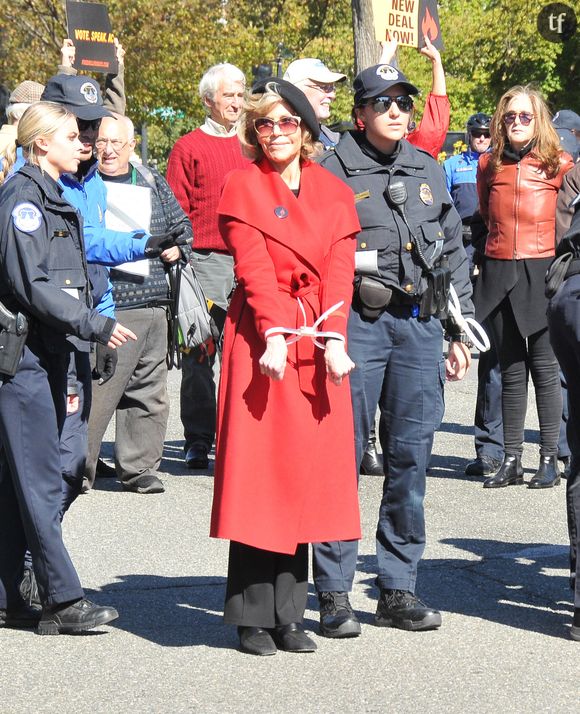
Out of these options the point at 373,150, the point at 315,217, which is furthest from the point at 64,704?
the point at 373,150

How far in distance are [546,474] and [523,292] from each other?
41.9 inches

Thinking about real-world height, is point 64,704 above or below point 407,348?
below

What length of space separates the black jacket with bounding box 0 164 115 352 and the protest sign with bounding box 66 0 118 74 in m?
7.91

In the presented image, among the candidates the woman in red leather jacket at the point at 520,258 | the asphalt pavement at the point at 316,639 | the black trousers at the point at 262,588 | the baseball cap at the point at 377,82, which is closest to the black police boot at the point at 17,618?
the asphalt pavement at the point at 316,639

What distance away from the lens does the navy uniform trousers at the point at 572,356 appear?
5.20 meters

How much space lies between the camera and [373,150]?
17.4ft

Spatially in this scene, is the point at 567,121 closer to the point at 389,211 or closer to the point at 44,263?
the point at 389,211

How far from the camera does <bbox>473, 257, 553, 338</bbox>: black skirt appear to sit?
8008mm

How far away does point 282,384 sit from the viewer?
4828 millimetres

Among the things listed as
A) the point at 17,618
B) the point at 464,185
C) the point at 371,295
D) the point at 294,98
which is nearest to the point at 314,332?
the point at 371,295

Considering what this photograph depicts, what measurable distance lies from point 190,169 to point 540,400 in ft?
8.44

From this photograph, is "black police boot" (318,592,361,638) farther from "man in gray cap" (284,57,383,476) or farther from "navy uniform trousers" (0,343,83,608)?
"man in gray cap" (284,57,383,476)

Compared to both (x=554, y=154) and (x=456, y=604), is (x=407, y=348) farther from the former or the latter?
(x=554, y=154)

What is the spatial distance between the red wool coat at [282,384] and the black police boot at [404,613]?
1.68 ft
